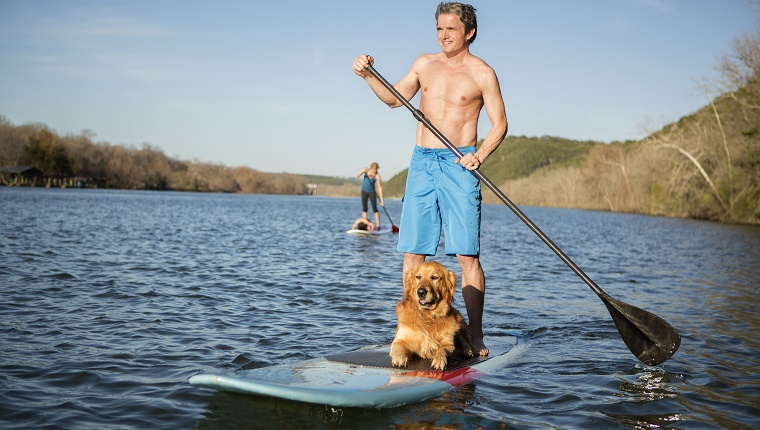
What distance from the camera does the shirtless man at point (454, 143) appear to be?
6184 millimetres

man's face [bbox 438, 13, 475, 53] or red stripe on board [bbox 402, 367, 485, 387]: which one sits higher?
man's face [bbox 438, 13, 475, 53]

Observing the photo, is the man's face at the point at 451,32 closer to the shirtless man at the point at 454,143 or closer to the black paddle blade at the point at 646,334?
the shirtless man at the point at 454,143

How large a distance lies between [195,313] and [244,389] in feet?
14.9

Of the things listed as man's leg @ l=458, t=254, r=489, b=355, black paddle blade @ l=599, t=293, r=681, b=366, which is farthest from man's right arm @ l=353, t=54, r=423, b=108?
black paddle blade @ l=599, t=293, r=681, b=366

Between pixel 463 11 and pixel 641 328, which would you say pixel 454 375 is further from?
pixel 463 11

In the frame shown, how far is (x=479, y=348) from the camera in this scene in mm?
6582

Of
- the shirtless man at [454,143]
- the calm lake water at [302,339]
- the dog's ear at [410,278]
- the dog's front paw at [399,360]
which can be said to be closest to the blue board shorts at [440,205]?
the shirtless man at [454,143]

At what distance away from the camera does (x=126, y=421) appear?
14.9 feet

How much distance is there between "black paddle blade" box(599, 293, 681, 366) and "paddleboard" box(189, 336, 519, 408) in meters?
1.30

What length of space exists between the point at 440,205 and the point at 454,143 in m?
0.62

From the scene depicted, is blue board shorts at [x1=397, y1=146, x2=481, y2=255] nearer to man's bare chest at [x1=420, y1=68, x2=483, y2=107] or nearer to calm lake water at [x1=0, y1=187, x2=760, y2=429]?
man's bare chest at [x1=420, y1=68, x2=483, y2=107]

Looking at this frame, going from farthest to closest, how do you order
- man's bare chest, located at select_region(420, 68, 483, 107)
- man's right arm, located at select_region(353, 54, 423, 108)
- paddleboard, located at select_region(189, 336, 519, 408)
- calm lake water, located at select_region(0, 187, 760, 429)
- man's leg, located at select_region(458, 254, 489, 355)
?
man's right arm, located at select_region(353, 54, 423, 108), man's leg, located at select_region(458, 254, 489, 355), man's bare chest, located at select_region(420, 68, 483, 107), calm lake water, located at select_region(0, 187, 760, 429), paddleboard, located at select_region(189, 336, 519, 408)

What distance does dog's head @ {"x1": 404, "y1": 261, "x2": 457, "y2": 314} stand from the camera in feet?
18.0

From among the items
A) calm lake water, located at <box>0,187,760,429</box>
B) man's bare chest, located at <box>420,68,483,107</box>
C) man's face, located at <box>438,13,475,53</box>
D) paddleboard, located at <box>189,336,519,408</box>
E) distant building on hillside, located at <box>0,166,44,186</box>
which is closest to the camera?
paddleboard, located at <box>189,336,519,408</box>
